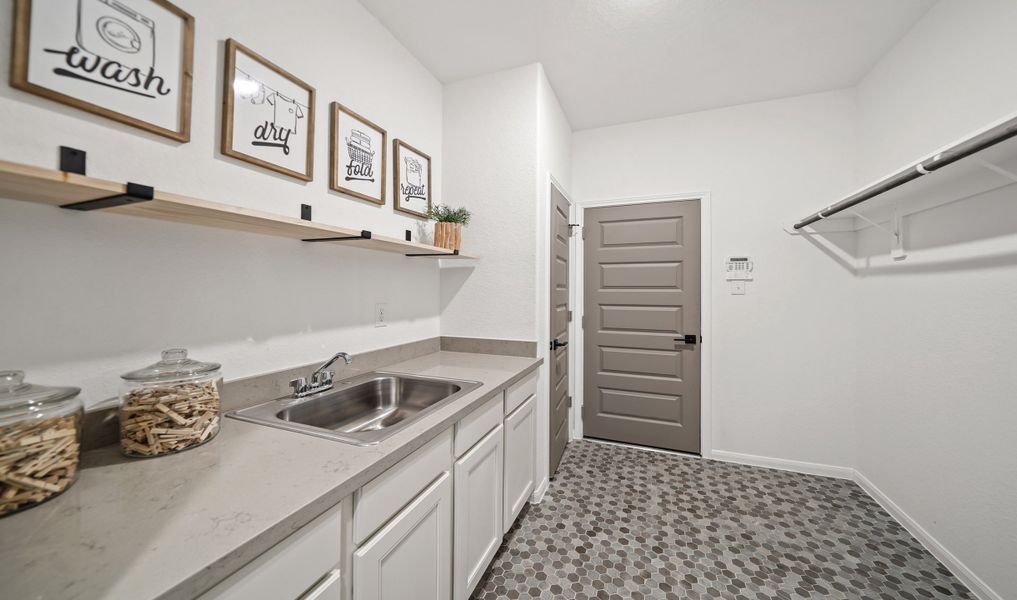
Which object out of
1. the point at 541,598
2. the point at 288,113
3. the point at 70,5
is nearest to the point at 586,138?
the point at 288,113

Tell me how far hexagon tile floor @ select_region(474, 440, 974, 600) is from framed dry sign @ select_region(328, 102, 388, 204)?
6.08 ft

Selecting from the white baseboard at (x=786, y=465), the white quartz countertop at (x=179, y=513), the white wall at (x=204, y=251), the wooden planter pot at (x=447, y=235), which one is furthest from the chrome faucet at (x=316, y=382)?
the white baseboard at (x=786, y=465)

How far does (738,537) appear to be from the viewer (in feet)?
6.00

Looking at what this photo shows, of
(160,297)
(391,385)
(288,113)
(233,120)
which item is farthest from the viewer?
(391,385)

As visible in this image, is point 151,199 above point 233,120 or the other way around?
the other way around

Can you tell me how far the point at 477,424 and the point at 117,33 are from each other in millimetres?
1578

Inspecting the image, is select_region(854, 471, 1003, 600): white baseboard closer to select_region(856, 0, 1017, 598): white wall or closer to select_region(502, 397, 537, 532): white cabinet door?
select_region(856, 0, 1017, 598): white wall

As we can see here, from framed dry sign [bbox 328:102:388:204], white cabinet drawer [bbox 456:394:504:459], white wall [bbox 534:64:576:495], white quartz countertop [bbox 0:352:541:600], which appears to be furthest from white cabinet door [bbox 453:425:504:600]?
framed dry sign [bbox 328:102:388:204]

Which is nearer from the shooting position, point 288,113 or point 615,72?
point 288,113

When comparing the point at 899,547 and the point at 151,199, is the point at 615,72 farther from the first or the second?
the point at 899,547

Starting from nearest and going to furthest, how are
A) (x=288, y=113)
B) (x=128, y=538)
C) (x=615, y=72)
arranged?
(x=128, y=538), (x=288, y=113), (x=615, y=72)

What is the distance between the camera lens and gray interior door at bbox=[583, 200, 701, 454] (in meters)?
2.76

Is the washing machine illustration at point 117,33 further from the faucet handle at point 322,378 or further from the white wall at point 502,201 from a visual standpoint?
the white wall at point 502,201

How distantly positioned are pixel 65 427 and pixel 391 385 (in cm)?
102
